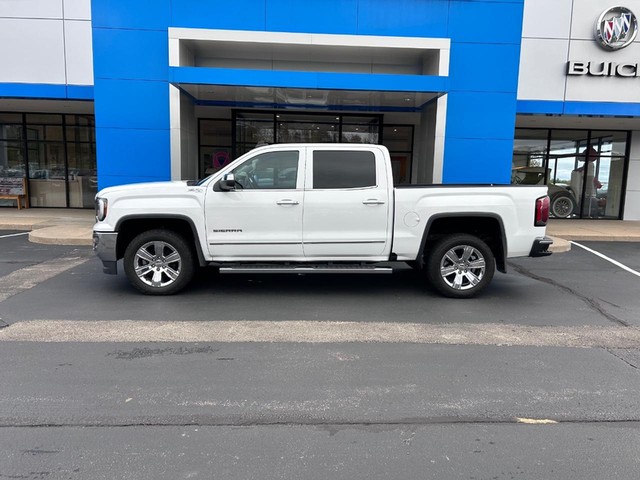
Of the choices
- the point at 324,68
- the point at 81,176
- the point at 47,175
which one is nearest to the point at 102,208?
the point at 324,68

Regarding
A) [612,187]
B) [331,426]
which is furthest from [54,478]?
[612,187]

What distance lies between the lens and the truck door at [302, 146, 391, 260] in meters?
6.61

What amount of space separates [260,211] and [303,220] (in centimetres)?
58

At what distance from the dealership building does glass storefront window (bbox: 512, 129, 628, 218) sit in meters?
2.06

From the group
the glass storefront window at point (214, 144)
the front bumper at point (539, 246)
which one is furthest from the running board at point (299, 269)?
the glass storefront window at point (214, 144)

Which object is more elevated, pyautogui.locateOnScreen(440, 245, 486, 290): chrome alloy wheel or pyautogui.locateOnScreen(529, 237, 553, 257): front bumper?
pyautogui.locateOnScreen(529, 237, 553, 257): front bumper

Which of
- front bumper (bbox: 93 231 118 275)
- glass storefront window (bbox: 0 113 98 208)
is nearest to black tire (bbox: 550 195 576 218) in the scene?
front bumper (bbox: 93 231 118 275)

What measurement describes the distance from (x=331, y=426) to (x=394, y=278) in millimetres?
4849

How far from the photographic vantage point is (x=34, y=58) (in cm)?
1362

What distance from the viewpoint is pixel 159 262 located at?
263 inches

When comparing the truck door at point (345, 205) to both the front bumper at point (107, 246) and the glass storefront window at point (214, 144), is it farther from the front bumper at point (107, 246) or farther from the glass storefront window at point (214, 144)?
the glass storefront window at point (214, 144)

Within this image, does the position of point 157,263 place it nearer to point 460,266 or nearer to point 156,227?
point 156,227

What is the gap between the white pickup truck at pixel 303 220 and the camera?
653cm

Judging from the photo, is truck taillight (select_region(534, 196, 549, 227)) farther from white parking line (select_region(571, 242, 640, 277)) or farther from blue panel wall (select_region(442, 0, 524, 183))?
blue panel wall (select_region(442, 0, 524, 183))
